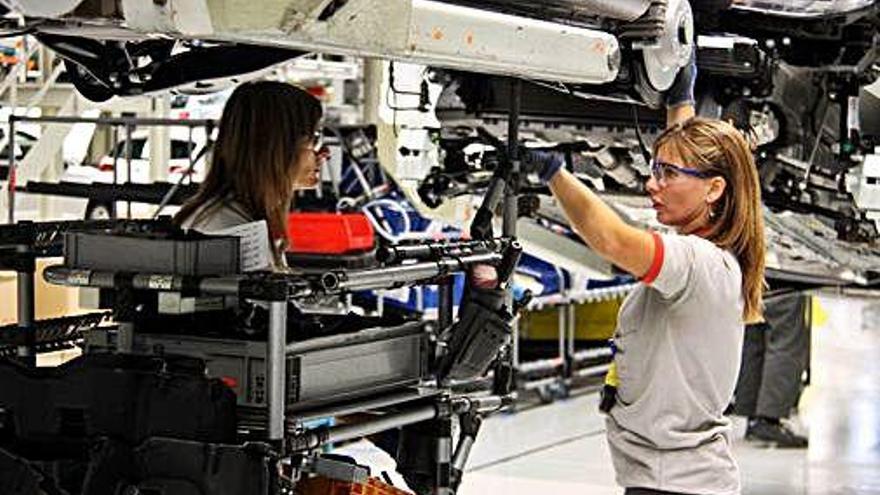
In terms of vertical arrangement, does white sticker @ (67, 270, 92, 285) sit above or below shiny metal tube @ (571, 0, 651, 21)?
below

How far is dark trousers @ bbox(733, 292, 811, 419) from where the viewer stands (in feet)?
30.7

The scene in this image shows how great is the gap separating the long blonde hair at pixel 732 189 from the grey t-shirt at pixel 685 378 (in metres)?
0.06

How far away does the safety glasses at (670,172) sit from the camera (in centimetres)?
387

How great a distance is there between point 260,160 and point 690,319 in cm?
122

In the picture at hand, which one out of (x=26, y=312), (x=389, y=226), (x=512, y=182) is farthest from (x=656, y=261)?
(x=389, y=226)

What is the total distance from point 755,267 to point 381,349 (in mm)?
949

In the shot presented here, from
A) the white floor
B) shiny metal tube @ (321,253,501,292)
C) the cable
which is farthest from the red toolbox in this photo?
shiny metal tube @ (321,253,501,292)

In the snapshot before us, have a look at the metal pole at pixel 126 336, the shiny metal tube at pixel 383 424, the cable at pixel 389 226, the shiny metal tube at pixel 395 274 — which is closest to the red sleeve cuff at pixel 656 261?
the shiny metal tube at pixel 395 274

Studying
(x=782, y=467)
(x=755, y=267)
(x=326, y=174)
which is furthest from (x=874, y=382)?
(x=755, y=267)

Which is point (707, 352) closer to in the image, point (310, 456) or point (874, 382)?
point (310, 456)

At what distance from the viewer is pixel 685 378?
12.7 feet

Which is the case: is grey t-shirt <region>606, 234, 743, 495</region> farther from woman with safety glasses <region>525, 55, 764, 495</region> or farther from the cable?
the cable

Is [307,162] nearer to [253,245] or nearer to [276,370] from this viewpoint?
[253,245]

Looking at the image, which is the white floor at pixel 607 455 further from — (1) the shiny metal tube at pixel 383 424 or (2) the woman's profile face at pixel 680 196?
(2) the woman's profile face at pixel 680 196
